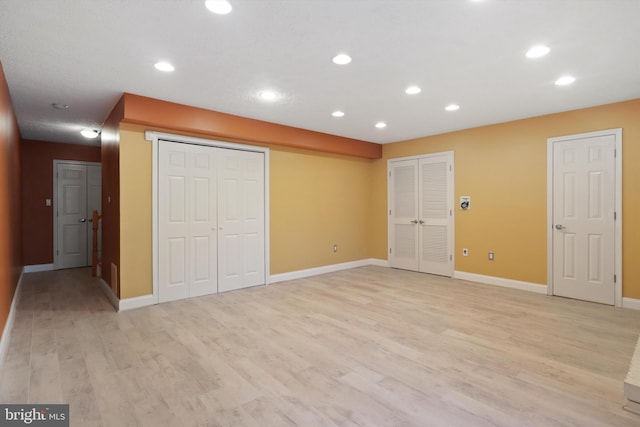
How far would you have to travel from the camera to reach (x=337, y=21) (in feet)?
7.41

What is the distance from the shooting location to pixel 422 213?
240 inches

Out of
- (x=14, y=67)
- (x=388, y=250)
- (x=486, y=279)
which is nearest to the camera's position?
(x=14, y=67)

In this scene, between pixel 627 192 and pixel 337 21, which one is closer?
pixel 337 21

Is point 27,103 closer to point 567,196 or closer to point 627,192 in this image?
point 567,196

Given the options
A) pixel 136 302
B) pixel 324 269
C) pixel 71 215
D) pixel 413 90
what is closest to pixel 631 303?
pixel 413 90

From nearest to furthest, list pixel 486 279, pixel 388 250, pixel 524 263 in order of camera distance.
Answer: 1. pixel 524 263
2. pixel 486 279
3. pixel 388 250

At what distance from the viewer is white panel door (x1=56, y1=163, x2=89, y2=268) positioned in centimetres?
657

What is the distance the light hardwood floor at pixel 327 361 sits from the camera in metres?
2.00

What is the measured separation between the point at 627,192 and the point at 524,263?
150cm

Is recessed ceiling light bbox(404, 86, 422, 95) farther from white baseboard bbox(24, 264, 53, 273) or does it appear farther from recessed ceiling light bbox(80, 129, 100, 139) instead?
white baseboard bbox(24, 264, 53, 273)

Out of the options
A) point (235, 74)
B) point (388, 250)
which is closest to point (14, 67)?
point (235, 74)

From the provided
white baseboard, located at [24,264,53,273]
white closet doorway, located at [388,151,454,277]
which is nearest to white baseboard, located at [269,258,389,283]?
white closet doorway, located at [388,151,454,277]

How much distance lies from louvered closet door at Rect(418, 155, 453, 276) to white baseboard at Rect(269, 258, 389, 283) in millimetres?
1050

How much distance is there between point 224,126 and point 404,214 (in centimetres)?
380
